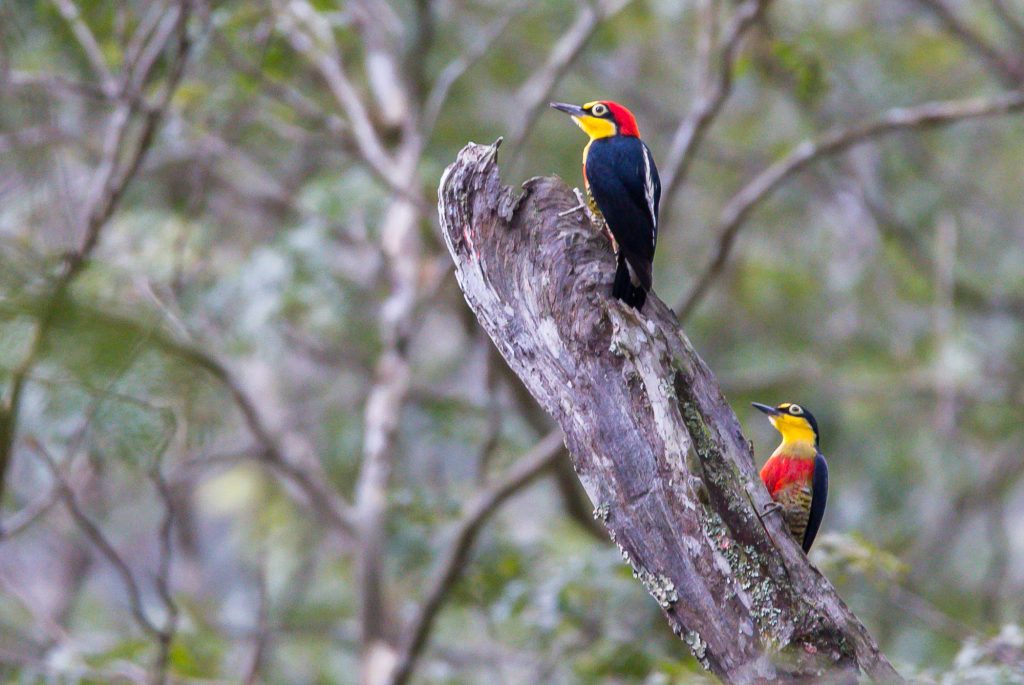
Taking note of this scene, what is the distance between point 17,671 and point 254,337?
2.67 m

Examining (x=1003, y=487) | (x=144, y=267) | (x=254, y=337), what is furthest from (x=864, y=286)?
(x=144, y=267)

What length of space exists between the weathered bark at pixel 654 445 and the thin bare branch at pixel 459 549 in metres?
3.00

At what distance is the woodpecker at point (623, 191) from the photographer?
3043mm

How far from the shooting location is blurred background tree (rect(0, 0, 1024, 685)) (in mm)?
5328

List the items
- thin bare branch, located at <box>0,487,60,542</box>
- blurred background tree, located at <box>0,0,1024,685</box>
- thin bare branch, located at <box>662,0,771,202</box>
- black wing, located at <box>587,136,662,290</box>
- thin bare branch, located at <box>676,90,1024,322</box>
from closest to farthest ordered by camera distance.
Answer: black wing, located at <box>587,136,662,290</box>
thin bare branch, located at <box>0,487,60,542</box>
blurred background tree, located at <box>0,0,1024,685</box>
thin bare branch, located at <box>676,90,1024,322</box>
thin bare branch, located at <box>662,0,771,202</box>

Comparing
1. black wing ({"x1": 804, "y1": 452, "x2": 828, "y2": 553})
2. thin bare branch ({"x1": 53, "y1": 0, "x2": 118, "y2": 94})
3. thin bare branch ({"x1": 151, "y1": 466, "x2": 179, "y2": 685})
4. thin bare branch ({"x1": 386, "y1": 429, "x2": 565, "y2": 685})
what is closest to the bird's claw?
black wing ({"x1": 804, "y1": 452, "x2": 828, "y2": 553})

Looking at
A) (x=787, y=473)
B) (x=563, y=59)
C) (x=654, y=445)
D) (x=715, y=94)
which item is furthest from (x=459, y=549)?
(x=654, y=445)

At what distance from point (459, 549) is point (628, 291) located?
337 cm

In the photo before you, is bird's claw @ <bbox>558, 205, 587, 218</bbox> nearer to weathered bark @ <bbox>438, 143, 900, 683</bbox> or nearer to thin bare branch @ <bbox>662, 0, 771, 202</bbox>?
weathered bark @ <bbox>438, 143, 900, 683</bbox>

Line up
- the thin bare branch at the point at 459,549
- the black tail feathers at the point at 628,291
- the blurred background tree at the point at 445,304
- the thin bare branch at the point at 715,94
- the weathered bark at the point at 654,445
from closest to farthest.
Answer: the weathered bark at the point at 654,445 → the black tail feathers at the point at 628,291 → the blurred background tree at the point at 445,304 → the thin bare branch at the point at 715,94 → the thin bare branch at the point at 459,549

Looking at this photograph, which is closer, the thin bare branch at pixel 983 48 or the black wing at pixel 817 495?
the black wing at pixel 817 495

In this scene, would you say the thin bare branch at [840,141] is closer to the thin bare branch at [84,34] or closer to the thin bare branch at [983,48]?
the thin bare branch at [983,48]

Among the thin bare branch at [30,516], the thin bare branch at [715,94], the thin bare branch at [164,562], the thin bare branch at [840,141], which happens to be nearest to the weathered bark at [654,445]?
the thin bare branch at [164,562]

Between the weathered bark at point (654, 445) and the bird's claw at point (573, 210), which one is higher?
the bird's claw at point (573, 210)
